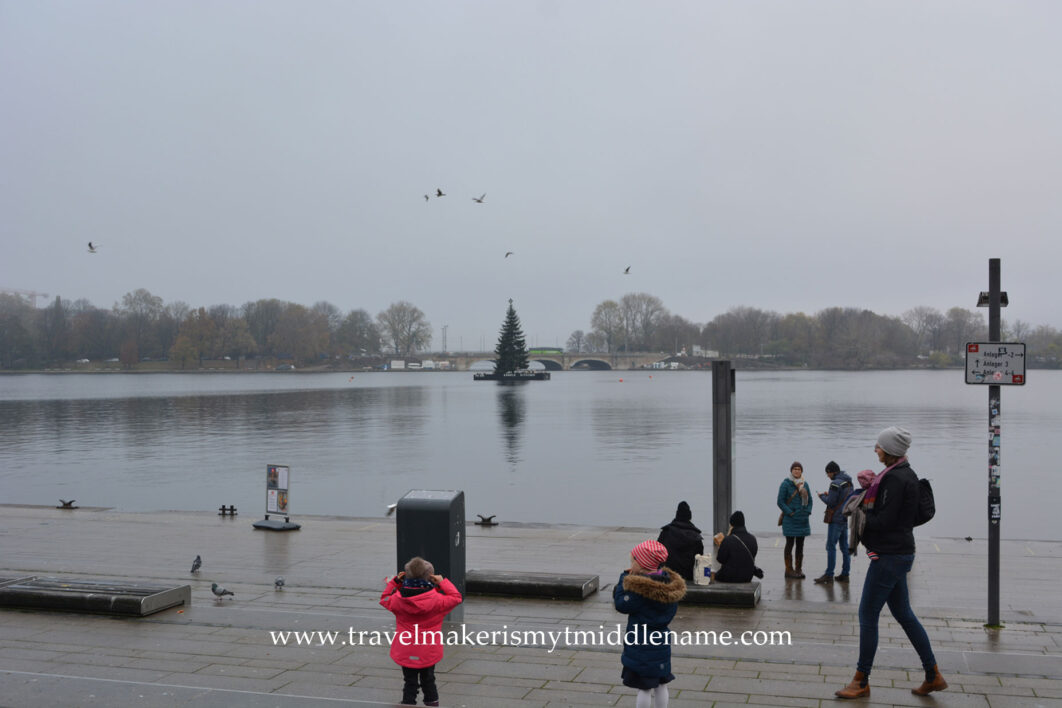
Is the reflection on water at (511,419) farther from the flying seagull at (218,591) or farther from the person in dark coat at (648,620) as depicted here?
the person in dark coat at (648,620)

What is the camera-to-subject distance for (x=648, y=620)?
548 cm

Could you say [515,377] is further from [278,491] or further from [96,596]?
[96,596]

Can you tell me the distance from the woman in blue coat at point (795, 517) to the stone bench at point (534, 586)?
297 cm

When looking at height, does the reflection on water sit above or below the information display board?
below

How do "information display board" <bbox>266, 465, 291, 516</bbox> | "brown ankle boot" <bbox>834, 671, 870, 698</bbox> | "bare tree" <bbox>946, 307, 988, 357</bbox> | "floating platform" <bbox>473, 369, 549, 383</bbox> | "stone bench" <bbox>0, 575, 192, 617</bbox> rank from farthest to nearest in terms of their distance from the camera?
"bare tree" <bbox>946, 307, 988, 357</bbox> → "floating platform" <bbox>473, 369, 549, 383</bbox> → "information display board" <bbox>266, 465, 291, 516</bbox> → "stone bench" <bbox>0, 575, 192, 617</bbox> → "brown ankle boot" <bbox>834, 671, 870, 698</bbox>

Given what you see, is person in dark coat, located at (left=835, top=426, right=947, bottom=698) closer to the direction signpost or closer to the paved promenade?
the paved promenade

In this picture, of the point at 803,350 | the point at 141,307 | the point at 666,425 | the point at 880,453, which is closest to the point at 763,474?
the point at 666,425

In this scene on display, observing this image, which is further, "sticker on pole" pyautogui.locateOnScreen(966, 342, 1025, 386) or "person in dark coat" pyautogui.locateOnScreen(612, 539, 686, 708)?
"sticker on pole" pyautogui.locateOnScreen(966, 342, 1025, 386)

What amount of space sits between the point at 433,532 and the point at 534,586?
1.95m

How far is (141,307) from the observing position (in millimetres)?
199625

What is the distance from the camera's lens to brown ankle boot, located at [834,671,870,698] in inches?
245

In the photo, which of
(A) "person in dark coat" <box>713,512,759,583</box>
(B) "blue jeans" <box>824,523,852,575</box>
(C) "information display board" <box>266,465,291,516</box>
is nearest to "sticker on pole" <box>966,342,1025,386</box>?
(A) "person in dark coat" <box>713,512,759,583</box>

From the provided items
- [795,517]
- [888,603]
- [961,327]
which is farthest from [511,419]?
[961,327]

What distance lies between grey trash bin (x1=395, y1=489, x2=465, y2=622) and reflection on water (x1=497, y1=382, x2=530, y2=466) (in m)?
32.4
